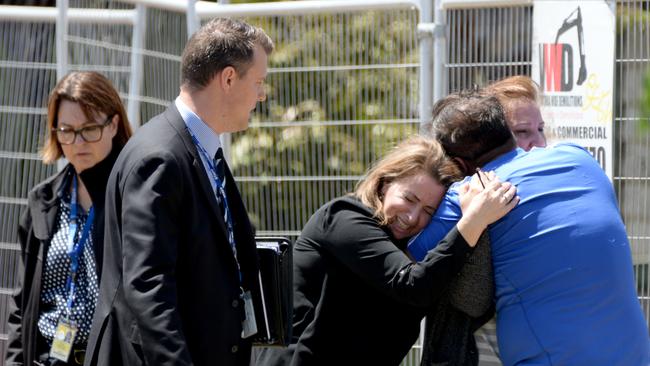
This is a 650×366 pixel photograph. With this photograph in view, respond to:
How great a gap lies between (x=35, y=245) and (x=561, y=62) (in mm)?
2453

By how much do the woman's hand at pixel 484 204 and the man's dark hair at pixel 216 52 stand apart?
818mm

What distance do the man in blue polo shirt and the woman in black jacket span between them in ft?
0.96

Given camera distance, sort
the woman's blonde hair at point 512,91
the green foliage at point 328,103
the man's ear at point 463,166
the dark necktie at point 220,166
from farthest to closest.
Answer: the green foliage at point 328,103, the woman's blonde hair at point 512,91, the man's ear at point 463,166, the dark necktie at point 220,166

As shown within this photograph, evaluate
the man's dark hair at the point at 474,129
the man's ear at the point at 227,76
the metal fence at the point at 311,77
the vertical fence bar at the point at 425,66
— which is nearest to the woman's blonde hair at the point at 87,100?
the metal fence at the point at 311,77

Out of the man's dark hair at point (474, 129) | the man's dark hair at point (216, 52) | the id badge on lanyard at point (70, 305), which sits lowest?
the id badge on lanyard at point (70, 305)

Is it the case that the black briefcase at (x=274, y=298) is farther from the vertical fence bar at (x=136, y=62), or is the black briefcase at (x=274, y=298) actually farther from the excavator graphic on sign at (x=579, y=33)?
the vertical fence bar at (x=136, y=62)

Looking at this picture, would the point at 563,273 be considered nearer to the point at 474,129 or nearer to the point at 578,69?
the point at 474,129

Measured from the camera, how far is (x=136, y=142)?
3.22 metres

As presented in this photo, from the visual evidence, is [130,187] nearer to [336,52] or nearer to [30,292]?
[30,292]

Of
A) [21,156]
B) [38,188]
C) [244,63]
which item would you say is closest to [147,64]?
[21,156]

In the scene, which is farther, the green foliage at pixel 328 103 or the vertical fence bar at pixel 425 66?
the green foliage at pixel 328 103

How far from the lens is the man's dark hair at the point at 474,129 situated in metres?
3.42

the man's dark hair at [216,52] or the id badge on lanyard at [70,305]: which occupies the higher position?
the man's dark hair at [216,52]

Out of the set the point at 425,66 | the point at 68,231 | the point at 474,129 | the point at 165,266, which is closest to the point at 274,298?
the point at 165,266
